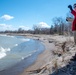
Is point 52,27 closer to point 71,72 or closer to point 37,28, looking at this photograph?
point 37,28

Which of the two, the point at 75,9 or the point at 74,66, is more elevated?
the point at 75,9

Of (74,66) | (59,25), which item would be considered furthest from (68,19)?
(59,25)

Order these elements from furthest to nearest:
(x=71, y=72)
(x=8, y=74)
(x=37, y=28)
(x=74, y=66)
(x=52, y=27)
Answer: (x=37, y=28), (x=52, y=27), (x=8, y=74), (x=74, y=66), (x=71, y=72)

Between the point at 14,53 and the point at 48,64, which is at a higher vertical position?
the point at 48,64

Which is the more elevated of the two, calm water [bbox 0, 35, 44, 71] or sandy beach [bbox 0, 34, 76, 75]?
sandy beach [bbox 0, 34, 76, 75]

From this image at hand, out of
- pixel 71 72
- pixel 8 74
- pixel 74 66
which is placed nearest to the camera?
pixel 71 72

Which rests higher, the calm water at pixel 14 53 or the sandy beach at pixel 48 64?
the sandy beach at pixel 48 64

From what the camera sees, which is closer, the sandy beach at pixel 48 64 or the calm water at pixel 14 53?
the sandy beach at pixel 48 64

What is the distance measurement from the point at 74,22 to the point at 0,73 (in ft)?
20.6

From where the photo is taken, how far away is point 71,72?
26.1 ft

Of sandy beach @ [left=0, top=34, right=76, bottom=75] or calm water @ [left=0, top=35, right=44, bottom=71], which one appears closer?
sandy beach @ [left=0, top=34, right=76, bottom=75]

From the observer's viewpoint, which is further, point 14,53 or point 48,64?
point 14,53

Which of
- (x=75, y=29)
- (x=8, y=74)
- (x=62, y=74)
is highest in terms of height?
(x=75, y=29)

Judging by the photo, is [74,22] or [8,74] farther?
[8,74]
